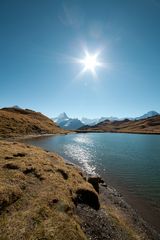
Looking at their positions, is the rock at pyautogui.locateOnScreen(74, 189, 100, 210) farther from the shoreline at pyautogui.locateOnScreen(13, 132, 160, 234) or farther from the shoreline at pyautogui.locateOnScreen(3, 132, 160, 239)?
the shoreline at pyautogui.locateOnScreen(13, 132, 160, 234)

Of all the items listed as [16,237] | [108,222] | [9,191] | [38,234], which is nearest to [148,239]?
[108,222]

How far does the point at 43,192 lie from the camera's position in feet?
73.4

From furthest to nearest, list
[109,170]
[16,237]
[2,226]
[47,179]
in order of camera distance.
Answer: [109,170], [47,179], [2,226], [16,237]

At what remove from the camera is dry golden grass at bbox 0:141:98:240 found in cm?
1577

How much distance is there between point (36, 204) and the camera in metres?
19.5

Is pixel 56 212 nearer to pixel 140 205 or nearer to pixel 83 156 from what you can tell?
pixel 140 205

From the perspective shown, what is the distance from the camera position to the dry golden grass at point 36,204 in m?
15.8

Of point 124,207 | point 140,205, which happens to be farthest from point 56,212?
Answer: point 140,205

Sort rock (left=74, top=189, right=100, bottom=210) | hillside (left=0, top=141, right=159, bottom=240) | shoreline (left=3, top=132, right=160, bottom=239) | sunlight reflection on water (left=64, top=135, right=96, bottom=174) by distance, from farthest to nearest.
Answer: sunlight reflection on water (left=64, top=135, right=96, bottom=174) → rock (left=74, top=189, right=100, bottom=210) → shoreline (left=3, top=132, right=160, bottom=239) → hillside (left=0, top=141, right=159, bottom=240)

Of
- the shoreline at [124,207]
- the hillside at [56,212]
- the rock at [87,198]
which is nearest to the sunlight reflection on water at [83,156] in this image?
the shoreline at [124,207]

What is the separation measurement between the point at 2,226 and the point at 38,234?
3.13 metres

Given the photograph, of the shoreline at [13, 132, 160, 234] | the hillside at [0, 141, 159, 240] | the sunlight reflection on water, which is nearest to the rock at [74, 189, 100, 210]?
the hillside at [0, 141, 159, 240]

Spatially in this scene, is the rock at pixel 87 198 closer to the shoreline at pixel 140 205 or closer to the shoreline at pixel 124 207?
the shoreline at pixel 124 207

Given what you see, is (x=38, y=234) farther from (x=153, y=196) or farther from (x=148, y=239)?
(x=153, y=196)
